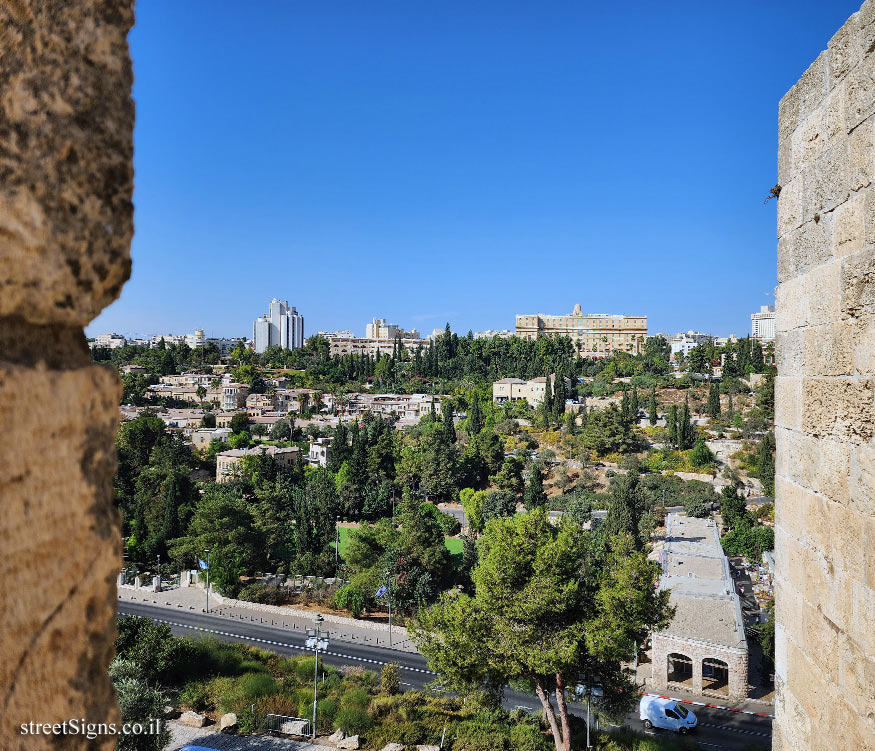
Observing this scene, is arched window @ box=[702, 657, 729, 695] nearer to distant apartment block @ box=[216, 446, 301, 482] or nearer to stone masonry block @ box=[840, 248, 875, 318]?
stone masonry block @ box=[840, 248, 875, 318]

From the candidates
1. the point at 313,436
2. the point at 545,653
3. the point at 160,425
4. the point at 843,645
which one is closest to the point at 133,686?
the point at 545,653

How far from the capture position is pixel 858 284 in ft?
5.44

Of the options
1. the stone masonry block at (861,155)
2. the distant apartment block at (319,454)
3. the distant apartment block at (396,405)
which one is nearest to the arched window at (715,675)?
the stone masonry block at (861,155)

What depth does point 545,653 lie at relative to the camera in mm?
7645

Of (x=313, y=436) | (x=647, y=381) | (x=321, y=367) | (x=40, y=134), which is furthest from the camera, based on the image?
(x=321, y=367)

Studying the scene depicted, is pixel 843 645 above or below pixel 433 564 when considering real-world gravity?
above

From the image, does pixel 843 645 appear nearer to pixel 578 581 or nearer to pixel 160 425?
pixel 578 581

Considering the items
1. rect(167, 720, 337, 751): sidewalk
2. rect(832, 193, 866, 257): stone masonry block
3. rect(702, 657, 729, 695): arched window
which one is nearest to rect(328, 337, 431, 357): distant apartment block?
rect(702, 657, 729, 695): arched window

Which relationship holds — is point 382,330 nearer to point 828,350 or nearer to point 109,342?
point 109,342

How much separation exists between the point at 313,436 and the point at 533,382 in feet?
59.6

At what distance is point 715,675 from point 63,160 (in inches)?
Result: 636

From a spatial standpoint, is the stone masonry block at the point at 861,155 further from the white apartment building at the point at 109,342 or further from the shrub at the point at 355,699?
the white apartment building at the point at 109,342

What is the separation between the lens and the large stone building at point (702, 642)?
12.8m

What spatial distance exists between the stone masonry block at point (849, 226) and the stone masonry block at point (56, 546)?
1.81 meters
